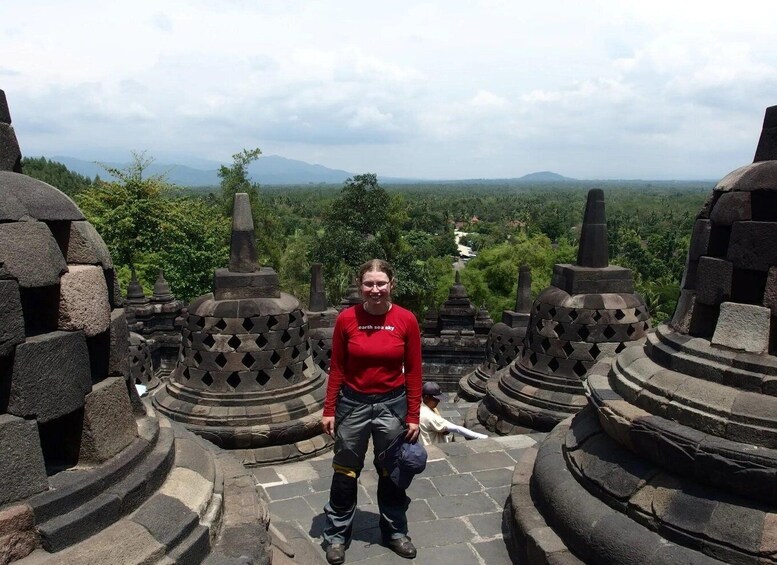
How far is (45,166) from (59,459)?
53.3 metres

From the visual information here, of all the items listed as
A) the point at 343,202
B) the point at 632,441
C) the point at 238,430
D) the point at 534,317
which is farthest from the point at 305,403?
the point at 343,202

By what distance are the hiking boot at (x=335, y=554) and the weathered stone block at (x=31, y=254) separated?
2048mm

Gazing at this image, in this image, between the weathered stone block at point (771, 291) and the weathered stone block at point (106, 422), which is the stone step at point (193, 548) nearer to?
the weathered stone block at point (106, 422)

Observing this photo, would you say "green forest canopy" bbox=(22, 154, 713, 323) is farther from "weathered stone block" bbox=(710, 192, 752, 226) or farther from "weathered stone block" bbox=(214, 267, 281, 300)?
"weathered stone block" bbox=(710, 192, 752, 226)

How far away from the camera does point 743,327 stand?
2953 millimetres

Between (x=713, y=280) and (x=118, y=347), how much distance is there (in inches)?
120

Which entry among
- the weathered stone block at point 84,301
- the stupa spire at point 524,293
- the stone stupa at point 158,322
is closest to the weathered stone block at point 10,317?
the weathered stone block at point 84,301

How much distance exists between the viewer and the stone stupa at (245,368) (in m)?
5.84

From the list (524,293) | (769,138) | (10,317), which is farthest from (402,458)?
(524,293)

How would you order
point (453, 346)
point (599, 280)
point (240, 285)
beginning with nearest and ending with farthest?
1. point (240, 285)
2. point (599, 280)
3. point (453, 346)

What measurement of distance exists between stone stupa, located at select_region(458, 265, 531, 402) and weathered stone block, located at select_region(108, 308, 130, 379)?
8128 millimetres

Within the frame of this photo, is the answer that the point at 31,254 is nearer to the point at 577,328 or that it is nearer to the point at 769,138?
the point at 769,138

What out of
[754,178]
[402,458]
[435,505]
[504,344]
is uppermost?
[754,178]

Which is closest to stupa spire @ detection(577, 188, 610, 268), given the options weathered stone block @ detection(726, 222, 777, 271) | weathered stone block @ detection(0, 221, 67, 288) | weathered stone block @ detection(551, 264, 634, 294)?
weathered stone block @ detection(551, 264, 634, 294)
